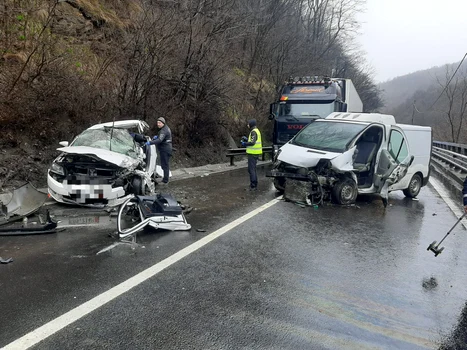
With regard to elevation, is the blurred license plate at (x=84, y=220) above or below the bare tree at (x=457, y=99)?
below

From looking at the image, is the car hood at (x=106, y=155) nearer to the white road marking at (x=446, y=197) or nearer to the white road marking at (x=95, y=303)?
the white road marking at (x=95, y=303)

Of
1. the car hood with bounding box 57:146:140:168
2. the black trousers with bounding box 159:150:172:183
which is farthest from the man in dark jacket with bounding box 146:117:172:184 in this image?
the car hood with bounding box 57:146:140:168

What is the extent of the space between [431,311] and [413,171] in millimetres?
6808

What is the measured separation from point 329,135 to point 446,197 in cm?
403

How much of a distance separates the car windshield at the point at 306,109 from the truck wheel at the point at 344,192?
23.3 feet

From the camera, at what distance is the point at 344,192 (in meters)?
8.41

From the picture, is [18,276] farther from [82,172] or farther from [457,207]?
[457,207]

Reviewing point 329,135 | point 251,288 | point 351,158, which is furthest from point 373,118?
point 251,288

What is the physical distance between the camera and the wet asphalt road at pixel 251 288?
3.10 metres

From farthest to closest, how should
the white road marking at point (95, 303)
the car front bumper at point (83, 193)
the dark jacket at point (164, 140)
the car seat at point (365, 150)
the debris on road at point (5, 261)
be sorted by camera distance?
1. the dark jacket at point (164, 140)
2. the car seat at point (365, 150)
3. the car front bumper at point (83, 193)
4. the debris on road at point (5, 261)
5. the white road marking at point (95, 303)

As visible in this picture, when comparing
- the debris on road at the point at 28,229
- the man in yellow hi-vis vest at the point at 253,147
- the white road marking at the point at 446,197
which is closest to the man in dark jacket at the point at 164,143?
the man in yellow hi-vis vest at the point at 253,147

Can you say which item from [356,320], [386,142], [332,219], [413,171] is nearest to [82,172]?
Answer: [332,219]

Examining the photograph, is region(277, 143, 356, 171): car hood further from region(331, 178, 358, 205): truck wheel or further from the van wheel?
the van wheel

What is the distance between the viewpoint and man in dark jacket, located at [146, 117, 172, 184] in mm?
9820
